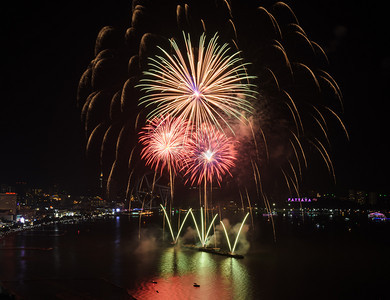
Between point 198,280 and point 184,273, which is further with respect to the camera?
point 184,273

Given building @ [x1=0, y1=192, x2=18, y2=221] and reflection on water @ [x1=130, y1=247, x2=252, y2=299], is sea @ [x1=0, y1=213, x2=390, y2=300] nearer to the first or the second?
reflection on water @ [x1=130, y1=247, x2=252, y2=299]

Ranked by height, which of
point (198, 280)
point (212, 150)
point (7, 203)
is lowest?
point (198, 280)

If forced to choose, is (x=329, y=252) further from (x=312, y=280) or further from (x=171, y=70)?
(x=171, y=70)

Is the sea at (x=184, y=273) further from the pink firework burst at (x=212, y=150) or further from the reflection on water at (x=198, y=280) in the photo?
the pink firework burst at (x=212, y=150)

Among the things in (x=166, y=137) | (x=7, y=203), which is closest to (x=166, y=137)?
(x=166, y=137)

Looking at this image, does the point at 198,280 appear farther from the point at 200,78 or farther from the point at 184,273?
the point at 200,78

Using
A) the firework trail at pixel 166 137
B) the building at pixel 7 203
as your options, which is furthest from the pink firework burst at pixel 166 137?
the building at pixel 7 203

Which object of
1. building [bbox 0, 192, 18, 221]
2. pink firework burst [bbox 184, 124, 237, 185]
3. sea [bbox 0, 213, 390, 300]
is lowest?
sea [bbox 0, 213, 390, 300]

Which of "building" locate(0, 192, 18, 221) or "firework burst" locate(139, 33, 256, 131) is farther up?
"firework burst" locate(139, 33, 256, 131)

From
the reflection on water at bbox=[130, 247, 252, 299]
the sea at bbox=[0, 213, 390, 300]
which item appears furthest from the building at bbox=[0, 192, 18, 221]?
the reflection on water at bbox=[130, 247, 252, 299]

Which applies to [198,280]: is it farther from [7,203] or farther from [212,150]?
[7,203]

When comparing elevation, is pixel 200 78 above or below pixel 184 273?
above

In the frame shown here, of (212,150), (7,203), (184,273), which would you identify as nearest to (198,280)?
(184,273)
